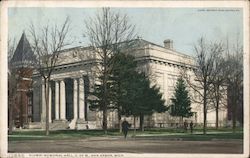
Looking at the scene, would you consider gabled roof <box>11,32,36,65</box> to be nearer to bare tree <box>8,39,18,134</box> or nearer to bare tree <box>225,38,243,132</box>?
bare tree <box>8,39,18,134</box>

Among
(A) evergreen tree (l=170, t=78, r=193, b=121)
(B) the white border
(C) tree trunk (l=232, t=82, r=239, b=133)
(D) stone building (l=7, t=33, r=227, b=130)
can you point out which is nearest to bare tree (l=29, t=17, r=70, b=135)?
(D) stone building (l=7, t=33, r=227, b=130)

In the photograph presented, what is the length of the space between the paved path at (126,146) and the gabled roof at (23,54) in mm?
1165

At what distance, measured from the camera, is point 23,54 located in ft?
24.7

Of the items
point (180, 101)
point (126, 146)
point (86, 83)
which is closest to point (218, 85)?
point (180, 101)

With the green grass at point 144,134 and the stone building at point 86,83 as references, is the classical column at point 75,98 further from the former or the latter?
the green grass at point 144,134

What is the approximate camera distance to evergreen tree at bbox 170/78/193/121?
705 centimetres

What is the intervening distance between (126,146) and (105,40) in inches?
66.2

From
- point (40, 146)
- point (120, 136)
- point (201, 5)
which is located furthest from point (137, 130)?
point (201, 5)

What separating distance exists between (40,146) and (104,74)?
139 centimetres

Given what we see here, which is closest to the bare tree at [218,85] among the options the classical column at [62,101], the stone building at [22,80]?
the classical column at [62,101]

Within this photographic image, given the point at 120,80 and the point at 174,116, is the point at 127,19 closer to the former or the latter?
the point at 120,80

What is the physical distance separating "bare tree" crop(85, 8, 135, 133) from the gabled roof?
2.93 ft

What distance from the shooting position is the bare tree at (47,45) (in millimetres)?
6938

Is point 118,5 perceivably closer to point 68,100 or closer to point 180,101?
point 180,101
